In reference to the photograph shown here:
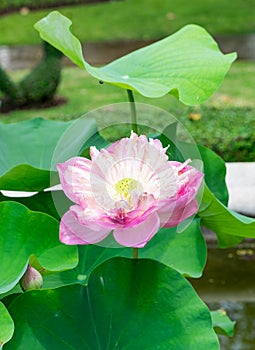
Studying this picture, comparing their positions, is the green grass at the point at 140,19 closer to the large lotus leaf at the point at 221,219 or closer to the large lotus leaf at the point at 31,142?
the large lotus leaf at the point at 31,142

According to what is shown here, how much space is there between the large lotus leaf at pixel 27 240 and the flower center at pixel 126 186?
10 cm

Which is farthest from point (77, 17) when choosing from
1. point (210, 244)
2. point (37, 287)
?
point (37, 287)

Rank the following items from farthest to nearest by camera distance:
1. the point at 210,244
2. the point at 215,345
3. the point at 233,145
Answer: the point at 233,145, the point at 210,244, the point at 215,345

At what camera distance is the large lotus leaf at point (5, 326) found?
2.33 feet

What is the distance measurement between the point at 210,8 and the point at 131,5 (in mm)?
1057

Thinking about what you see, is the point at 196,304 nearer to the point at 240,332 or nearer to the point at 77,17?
the point at 240,332

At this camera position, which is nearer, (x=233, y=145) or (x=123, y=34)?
(x=233, y=145)

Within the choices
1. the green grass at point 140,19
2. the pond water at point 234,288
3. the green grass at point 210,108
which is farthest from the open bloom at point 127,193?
the green grass at point 140,19

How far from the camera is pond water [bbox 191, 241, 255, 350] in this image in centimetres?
267

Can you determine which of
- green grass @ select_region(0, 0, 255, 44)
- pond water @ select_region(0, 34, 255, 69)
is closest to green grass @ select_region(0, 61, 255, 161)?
pond water @ select_region(0, 34, 255, 69)

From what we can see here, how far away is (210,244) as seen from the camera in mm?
3131

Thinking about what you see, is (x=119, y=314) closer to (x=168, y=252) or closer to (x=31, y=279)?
(x=31, y=279)

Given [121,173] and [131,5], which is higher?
[121,173]

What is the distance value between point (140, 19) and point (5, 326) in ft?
27.9
